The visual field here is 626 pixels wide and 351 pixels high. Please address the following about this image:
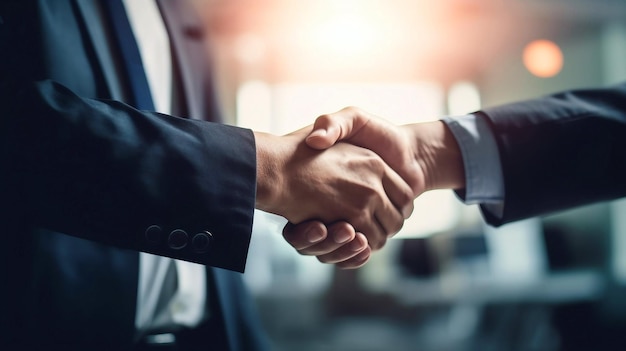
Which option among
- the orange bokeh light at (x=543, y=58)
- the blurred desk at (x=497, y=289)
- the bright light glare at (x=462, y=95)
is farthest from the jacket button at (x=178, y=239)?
the bright light glare at (x=462, y=95)

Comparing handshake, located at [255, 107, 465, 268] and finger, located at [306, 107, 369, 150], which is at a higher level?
finger, located at [306, 107, 369, 150]

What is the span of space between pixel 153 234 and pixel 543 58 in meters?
5.43

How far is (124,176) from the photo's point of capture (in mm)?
691

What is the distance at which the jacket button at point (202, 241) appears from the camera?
724 millimetres

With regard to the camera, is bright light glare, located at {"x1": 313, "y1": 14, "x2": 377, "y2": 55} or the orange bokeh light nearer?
bright light glare, located at {"x1": 313, "y1": 14, "x2": 377, "y2": 55}

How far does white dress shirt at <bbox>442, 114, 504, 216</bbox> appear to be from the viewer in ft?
3.52

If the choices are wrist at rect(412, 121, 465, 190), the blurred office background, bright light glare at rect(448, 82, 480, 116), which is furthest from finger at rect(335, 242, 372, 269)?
bright light glare at rect(448, 82, 480, 116)

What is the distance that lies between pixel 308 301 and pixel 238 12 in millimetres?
2765

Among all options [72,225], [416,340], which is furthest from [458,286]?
[72,225]

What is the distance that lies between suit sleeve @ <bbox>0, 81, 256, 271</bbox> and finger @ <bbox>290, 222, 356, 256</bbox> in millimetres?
238

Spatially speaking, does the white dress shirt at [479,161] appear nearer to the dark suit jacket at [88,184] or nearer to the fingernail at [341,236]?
the fingernail at [341,236]

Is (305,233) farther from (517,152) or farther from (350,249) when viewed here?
(517,152)

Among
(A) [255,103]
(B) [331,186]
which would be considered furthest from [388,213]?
(A) [255,103]

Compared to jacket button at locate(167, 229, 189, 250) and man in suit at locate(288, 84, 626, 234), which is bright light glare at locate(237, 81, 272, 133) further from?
jacket button at locate(167, 229, 189, 250)
